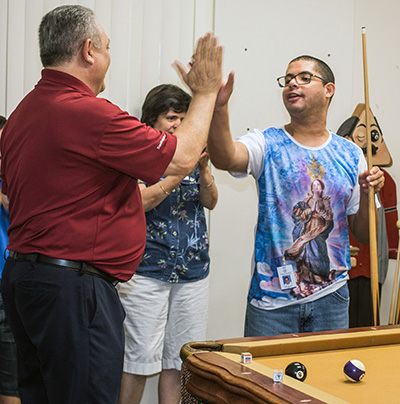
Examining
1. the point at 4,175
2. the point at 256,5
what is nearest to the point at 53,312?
the point at 4,175

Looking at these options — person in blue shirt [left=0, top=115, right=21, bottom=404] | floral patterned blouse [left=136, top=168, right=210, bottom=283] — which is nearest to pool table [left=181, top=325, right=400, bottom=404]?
floral patterned blouse [left=136, top=168, right=210, bottom=283]

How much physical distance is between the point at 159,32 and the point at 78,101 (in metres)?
1.57

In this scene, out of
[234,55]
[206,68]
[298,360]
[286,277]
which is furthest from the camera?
[234,55]

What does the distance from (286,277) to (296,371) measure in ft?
2.72

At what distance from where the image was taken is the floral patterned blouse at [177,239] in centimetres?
259

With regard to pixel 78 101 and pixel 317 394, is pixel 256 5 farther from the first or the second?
pixel 317 394

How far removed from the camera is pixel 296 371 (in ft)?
4.40

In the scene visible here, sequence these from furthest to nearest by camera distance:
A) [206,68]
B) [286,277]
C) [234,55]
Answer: [234,55] → [286,277] → [206,68]

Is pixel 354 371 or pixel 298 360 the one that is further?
pixel 298 360

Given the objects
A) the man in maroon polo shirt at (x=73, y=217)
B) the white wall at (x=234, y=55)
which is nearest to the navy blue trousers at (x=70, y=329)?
the man in maroon polo shirt at (x=73, y=217)

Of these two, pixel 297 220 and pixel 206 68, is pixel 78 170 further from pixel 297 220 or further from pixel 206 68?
pixel 297 220

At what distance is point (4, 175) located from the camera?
1.86 metres

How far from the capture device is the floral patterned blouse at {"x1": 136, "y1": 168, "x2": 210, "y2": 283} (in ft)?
8.50

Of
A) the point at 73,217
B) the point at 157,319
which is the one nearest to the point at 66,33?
the point at 73,217
